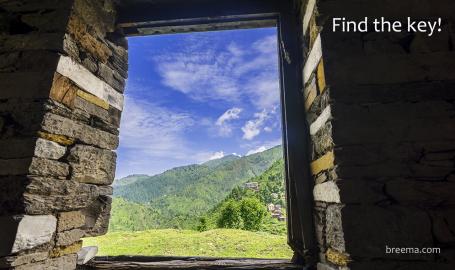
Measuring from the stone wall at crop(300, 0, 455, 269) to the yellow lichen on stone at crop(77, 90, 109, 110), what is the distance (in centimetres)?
174

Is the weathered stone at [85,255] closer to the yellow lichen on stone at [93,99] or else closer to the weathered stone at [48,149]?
the weathered stone at [48,149]

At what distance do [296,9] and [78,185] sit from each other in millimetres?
2345

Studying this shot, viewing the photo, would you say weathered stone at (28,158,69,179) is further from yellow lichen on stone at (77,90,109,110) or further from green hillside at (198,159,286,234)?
green hillside at (198,159,286,234)

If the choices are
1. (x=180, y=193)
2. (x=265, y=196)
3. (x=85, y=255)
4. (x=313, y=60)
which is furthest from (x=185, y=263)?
(x=180, y=193)

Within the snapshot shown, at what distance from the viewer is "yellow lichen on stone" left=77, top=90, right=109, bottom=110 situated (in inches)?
79.0

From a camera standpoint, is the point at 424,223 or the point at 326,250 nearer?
the point at 424,223

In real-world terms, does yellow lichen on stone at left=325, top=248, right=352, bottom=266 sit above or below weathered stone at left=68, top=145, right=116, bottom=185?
below

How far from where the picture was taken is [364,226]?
1315 millimetres

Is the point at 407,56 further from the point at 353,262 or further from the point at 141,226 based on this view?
the point at 141,226

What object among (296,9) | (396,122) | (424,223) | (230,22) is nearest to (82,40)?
(230,22)

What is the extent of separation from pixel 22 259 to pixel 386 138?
2125mm

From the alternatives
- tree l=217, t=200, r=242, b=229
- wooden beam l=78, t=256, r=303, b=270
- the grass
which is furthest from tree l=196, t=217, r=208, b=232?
wooden beam l=78, t=256, r=303, b=270

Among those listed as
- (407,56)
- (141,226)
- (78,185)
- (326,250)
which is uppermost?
(407,56)

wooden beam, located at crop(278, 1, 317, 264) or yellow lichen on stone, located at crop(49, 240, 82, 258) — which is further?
wooden beam, located at crop(278, 1, 317, 264)
